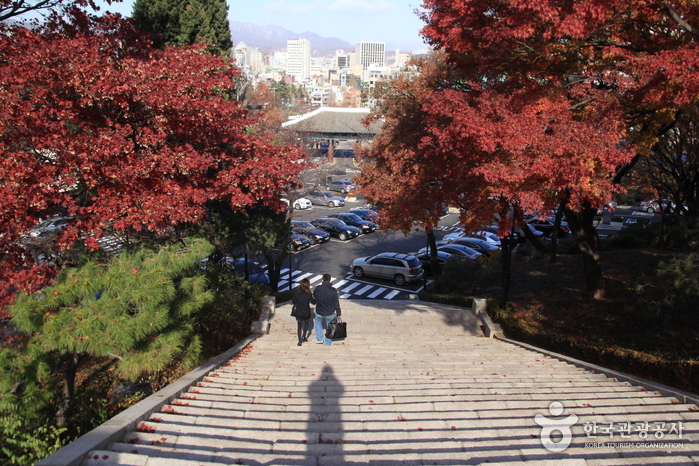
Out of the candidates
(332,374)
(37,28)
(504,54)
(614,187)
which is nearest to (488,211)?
(614,187)

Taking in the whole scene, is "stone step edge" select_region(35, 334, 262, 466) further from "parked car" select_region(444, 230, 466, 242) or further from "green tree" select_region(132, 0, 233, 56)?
"parked car" select_region(444, 230, 466, 242)

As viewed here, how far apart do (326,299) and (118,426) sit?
543 cm

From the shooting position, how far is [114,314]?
6.07 metres

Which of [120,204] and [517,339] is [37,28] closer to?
[120,204]

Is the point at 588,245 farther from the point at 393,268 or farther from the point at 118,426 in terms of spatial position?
the point at 393,268

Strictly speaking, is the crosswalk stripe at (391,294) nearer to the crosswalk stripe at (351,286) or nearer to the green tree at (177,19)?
the crosswalk stripe at (351,286)

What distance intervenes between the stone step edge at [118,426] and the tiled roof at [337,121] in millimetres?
42863

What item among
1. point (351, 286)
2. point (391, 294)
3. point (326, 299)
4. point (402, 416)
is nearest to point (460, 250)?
point (391, 294)

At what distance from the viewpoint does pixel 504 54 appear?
993cm

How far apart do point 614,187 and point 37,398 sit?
9.81 metres

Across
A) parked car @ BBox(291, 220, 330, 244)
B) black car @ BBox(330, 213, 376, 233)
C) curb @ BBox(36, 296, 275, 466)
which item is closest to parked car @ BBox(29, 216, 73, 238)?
curb @ BBox(36, 296, 275, 466)

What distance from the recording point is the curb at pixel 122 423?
4582mm

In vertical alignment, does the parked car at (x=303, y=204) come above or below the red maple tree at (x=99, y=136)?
below

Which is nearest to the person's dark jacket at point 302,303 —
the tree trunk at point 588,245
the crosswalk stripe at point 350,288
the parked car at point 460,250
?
the tree trunk at point 588,245
